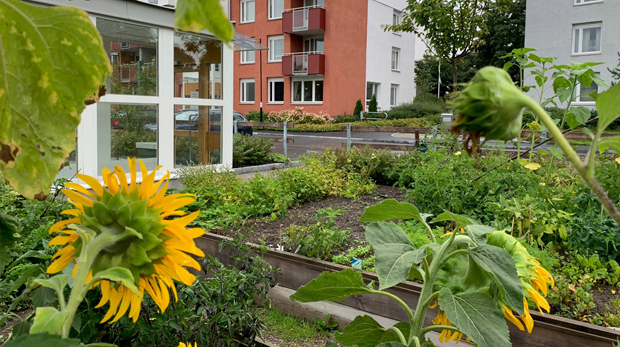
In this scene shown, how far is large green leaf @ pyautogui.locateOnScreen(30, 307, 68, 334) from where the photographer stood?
338mm

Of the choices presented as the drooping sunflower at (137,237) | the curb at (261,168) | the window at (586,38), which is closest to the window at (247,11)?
the window at (586,38)

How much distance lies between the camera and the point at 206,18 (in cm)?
28

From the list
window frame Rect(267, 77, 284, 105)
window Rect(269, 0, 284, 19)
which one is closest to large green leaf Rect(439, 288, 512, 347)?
window frame Rect(267, 77, 284, 105)

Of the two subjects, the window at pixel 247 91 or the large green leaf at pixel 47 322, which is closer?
the large green leaf at pixel 47 322

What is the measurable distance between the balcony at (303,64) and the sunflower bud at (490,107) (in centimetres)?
2545

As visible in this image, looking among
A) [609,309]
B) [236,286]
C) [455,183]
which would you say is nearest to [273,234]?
[455,183]

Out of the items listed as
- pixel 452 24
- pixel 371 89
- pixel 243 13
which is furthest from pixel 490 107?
pixel 371 89

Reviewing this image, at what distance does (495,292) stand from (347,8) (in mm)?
26709

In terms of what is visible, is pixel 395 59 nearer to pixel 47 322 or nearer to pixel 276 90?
pixel 276 90

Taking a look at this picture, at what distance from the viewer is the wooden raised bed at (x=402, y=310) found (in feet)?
8.34

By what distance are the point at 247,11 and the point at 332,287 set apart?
94.3ft

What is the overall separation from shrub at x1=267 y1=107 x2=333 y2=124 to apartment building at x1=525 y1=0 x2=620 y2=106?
9.97 meters

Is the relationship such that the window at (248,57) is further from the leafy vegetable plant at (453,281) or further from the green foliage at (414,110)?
the leafy vegetable plant at (453,281)

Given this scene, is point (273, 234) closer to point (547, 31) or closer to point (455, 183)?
point (455, 183)
